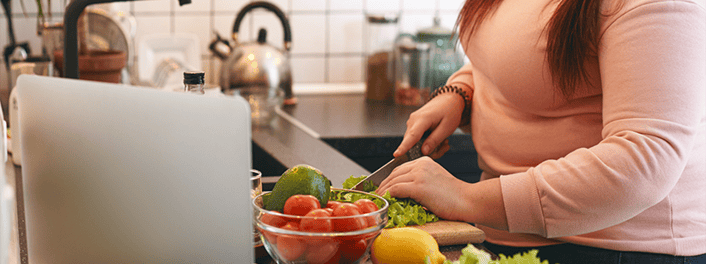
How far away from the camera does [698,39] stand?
0.68m

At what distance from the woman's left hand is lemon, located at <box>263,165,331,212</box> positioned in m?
0.17

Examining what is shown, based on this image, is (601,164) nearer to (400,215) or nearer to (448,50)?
(400,215)

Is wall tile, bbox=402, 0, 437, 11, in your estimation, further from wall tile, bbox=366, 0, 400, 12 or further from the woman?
the woman

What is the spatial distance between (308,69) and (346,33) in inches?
8.2

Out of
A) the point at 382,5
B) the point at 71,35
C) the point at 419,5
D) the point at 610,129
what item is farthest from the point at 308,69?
the point at 610,129

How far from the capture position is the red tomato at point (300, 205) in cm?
57

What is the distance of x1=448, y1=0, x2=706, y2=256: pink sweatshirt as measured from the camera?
26.6 inches

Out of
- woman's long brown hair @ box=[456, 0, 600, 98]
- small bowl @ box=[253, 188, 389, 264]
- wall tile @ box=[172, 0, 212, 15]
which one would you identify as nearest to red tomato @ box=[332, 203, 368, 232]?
small bowl @ box=[253, 188, 389, 264]

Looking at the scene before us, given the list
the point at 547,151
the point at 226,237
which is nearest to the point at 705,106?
the point at 547,151

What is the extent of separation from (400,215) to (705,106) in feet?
1.35

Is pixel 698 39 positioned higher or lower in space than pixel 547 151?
higher

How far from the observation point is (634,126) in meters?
0.69

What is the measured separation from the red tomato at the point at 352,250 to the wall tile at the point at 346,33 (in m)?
1.90

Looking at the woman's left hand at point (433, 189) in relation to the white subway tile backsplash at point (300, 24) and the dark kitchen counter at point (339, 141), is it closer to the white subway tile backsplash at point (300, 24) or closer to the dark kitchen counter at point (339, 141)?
the dark kitchen counter at point (339, 141)
